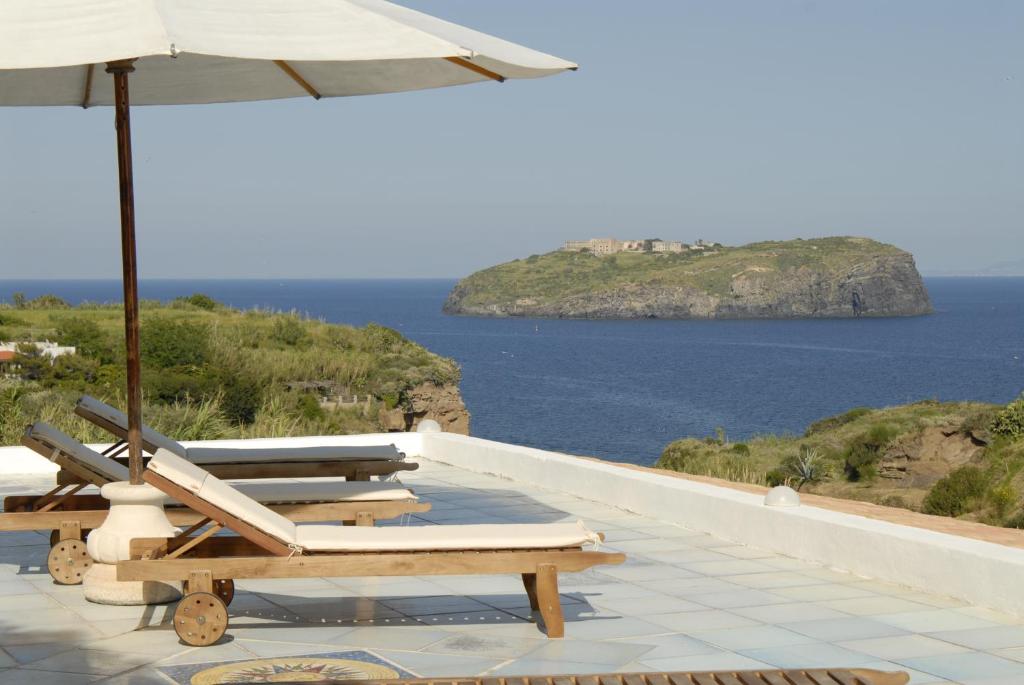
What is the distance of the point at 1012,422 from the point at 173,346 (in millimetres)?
20324

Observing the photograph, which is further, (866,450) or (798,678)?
(866,450)

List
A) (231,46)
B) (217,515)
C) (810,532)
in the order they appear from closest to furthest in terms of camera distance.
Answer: (231,46)
(217,515)
(810,532)

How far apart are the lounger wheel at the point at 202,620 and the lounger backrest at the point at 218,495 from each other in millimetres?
316

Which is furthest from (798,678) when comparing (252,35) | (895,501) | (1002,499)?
(895,501)

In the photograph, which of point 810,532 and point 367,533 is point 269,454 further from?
point 810,532

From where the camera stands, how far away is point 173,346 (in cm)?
2692

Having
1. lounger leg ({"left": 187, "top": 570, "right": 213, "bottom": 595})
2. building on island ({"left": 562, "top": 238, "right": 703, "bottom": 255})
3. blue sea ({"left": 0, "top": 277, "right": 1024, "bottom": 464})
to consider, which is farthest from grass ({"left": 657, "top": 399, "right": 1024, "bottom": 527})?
building on island ({"left": 562, "top": 238, "right": 703, "bottom": 255})

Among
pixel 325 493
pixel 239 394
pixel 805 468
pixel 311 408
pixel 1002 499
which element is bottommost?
pixel 805 468

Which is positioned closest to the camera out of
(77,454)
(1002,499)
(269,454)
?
(77,454)

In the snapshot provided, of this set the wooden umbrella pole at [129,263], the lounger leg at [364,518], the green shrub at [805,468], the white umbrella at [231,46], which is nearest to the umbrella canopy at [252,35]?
the white umbrella at [231,46]

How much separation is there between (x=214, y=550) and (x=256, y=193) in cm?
8436

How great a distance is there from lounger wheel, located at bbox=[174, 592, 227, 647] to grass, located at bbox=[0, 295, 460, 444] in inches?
290

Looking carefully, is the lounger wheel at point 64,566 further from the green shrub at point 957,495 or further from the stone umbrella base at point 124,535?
the green shrub at point 957,495

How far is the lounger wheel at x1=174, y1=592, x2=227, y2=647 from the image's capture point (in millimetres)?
4383
